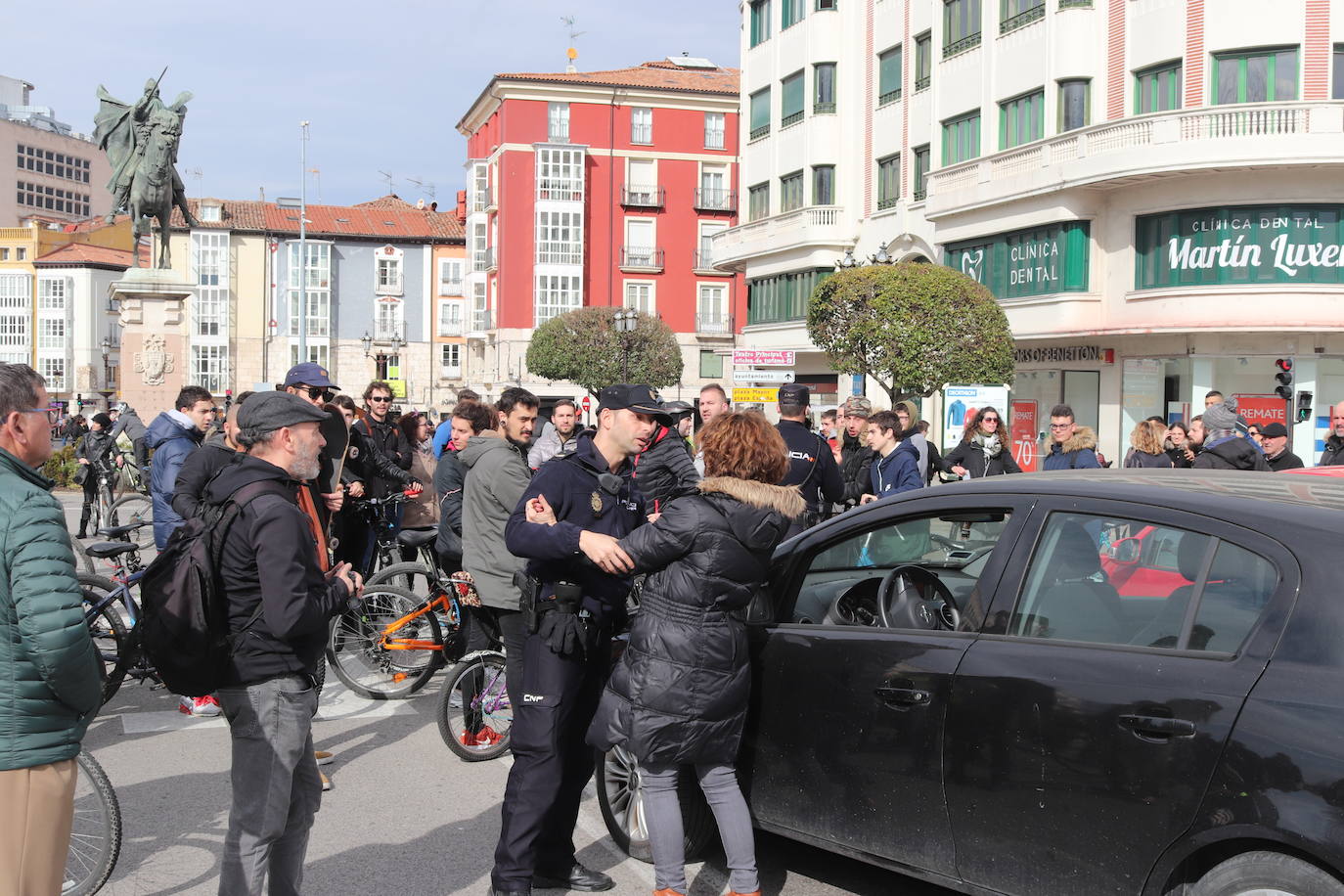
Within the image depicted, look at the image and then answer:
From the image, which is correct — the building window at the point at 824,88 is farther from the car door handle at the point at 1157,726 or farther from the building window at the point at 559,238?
the car door handle at the point at 1157,726

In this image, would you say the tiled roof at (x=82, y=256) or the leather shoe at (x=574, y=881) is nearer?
the leather shoe at (x=574, y=881)

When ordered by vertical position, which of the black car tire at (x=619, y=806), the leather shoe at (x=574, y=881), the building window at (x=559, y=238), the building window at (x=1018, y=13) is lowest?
the leather shoe at (x=574, y=881)

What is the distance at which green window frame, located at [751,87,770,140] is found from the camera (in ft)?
144

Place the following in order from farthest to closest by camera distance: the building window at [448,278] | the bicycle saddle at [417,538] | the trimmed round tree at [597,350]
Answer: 1. the building window at [448,278]
2. the trimmed round tree at [597,350]
3. the bicycle saddle at [417,538]

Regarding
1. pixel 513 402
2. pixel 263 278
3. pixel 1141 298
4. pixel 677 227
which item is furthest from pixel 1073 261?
pixel 263 278

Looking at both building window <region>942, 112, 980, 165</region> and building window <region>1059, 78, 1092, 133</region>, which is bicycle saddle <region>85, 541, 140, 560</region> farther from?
building window <region>942, 112, 980, 165</region>

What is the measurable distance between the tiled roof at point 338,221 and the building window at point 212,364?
296 inches

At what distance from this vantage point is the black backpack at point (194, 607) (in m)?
3.67

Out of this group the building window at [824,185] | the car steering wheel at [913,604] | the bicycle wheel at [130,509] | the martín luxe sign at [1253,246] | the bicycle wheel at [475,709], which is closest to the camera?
the car steering wheel at [913,604]

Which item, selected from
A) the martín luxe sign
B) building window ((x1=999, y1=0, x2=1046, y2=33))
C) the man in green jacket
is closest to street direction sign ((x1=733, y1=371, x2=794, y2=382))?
the martín luxe sign

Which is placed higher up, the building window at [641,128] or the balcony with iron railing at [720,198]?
the building window at [641,128]

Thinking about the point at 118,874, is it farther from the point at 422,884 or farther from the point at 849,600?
the point at 849,600

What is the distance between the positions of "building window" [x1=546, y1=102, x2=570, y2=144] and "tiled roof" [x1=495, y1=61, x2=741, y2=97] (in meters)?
1.23

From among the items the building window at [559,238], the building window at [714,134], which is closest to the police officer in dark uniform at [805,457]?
the building window at [559,238]
